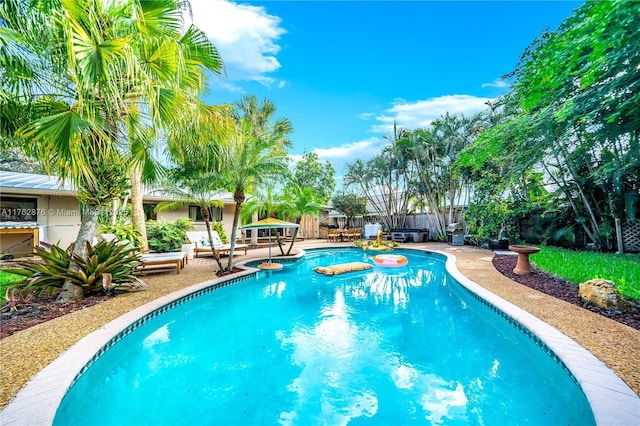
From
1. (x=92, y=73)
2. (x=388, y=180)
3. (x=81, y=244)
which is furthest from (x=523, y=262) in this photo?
(x=388, y=180)

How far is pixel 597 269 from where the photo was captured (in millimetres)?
6922

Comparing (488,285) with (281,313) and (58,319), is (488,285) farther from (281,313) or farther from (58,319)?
(58,319)

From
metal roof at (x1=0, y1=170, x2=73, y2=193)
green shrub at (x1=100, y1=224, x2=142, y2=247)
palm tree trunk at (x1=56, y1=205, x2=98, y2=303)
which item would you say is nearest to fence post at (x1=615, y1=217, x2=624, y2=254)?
palm tree trunk at (x1=56, y1=205, x2=98, y2=303)

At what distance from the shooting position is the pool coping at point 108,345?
2252 mm

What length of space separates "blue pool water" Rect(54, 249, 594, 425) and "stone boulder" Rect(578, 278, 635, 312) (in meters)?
1.67

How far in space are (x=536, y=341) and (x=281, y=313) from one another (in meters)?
4.51

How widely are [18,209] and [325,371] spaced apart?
14097 mm

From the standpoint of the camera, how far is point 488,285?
664 centimetres

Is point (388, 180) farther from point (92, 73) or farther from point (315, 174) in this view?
point (92, 73)

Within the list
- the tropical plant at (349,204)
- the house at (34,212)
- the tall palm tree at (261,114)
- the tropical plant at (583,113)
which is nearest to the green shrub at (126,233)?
the house at (34,212)

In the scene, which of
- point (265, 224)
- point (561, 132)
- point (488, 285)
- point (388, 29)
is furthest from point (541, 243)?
point (265, 224)

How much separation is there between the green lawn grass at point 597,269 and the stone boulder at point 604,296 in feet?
1.23

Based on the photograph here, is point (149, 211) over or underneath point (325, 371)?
over

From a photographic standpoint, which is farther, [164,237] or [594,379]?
[164,237]
